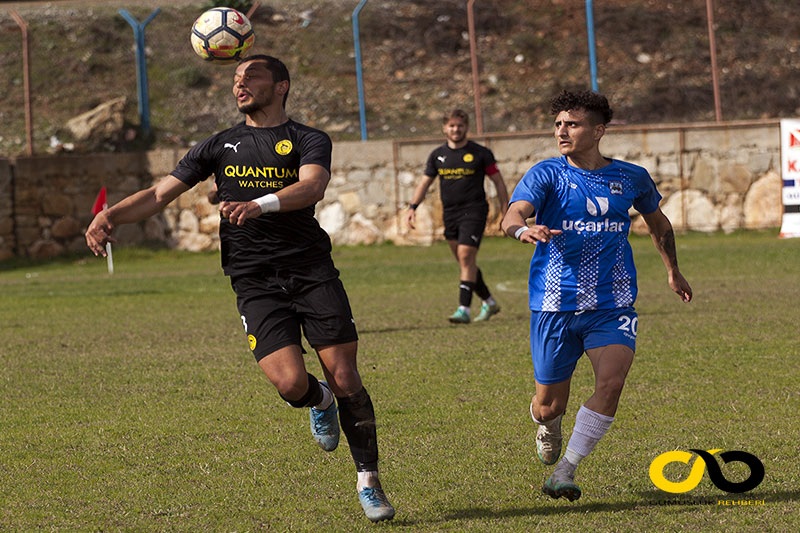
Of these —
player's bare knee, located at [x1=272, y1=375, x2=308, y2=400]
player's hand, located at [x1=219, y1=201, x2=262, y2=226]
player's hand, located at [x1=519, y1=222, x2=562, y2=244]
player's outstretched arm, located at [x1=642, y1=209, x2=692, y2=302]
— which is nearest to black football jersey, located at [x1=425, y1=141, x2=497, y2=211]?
player's outstretched arm, located at [x1=642, y1=209, x2=692, y2=302]

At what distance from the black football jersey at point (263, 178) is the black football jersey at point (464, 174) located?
6970 millimetres

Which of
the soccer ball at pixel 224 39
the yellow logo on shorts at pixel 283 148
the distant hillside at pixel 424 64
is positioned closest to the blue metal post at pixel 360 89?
the distant hillside at pixel 424 64

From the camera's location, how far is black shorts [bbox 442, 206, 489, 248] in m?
12.1

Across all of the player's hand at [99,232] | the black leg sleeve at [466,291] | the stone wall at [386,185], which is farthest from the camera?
the stone wall at [386,185]

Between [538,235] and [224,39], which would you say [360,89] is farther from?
A: [538,235]

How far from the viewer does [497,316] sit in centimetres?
1263

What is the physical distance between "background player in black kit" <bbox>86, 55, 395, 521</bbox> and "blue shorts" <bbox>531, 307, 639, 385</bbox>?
0.87 metres

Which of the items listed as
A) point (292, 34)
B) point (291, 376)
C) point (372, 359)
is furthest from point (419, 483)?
point (292, 34)

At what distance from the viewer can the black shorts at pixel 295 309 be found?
204 inches

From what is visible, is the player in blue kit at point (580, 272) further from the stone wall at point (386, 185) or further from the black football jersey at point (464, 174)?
the stone wall at point (386, 185)

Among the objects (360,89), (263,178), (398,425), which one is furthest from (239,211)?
(360,89)

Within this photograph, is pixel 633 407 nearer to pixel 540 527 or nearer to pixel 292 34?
pixel 540 527

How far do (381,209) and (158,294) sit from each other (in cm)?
801

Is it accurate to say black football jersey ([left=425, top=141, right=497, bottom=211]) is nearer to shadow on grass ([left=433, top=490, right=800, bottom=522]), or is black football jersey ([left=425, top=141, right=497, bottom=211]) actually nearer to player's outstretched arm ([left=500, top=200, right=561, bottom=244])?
player's outstretched arm ([left=500, top=200, right=561, bottom=244])
